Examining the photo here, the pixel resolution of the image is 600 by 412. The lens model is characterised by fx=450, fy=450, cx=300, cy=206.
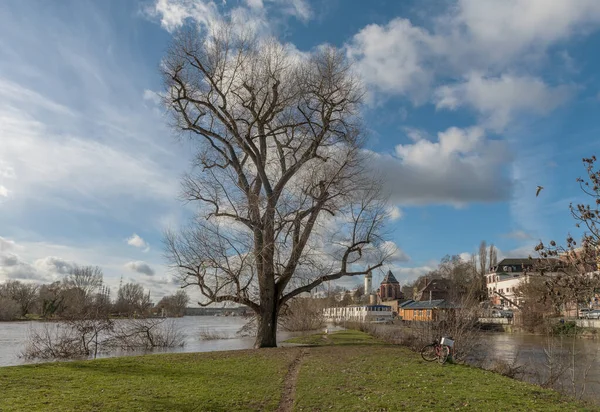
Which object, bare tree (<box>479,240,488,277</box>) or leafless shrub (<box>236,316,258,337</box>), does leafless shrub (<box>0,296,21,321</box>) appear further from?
bare tree (<box>479,240,488,277</box>)

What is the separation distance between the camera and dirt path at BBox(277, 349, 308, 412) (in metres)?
9.91

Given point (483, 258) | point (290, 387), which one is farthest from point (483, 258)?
point (290, 387)

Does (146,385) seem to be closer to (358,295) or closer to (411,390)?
(411,390)

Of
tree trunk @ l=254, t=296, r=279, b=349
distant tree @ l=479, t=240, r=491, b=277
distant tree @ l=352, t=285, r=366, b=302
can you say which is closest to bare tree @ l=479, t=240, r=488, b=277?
distant tree @ l=479, t=240, r=491, b=277

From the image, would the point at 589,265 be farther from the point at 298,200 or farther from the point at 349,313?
the point at 349,313

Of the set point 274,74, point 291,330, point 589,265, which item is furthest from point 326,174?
point 291,330

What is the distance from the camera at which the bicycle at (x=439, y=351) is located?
15.7m

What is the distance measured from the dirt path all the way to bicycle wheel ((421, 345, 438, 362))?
4.68m

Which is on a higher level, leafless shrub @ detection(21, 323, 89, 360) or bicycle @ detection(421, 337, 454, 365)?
bicycle @ detection(421, 337, 454, 365)

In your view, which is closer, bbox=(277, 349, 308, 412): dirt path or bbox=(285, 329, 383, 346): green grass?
bbox=(277, 349, 308, 412): dirt path

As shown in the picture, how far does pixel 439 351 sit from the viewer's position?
16.2m

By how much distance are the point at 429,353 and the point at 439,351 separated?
3.33 ft

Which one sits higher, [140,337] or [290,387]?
[290,387]

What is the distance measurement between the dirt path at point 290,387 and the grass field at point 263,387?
0.09 ft
